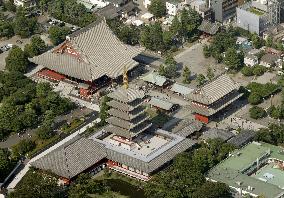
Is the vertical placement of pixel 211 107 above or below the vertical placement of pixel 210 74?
above

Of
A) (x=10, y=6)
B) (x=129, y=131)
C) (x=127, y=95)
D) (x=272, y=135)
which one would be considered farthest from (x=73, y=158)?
(x=10, y=6)

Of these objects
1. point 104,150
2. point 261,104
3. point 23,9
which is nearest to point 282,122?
point 261,104

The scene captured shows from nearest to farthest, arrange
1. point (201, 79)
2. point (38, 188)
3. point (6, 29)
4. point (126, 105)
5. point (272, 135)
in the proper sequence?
1. point (38, 188)
2. point (126, 105)
3. point (272, 135)
4. point (201, 79)
5. point (6, 29)

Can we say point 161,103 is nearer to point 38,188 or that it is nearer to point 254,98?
point 254,98

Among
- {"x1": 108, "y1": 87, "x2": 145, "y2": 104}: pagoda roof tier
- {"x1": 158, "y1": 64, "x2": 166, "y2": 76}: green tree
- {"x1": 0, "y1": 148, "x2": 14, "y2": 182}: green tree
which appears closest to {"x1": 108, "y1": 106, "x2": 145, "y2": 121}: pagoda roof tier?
{"x1": 108, "y1": 87, "x2": 145, "y2": 104}: pagoda roof tier

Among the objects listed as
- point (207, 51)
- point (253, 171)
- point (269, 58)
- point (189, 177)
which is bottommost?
point (253, 171)

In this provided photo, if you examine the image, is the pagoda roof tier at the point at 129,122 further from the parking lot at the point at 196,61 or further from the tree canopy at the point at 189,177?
the parking lot at the point at 196,61

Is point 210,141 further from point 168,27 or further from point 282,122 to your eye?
point 168,27

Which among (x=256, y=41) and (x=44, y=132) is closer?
(x=44, y=132)
